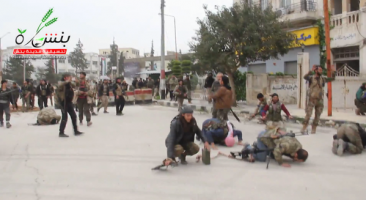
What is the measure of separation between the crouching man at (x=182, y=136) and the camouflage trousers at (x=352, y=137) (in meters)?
2.62

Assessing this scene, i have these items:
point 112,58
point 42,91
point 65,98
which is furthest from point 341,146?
point 112,58

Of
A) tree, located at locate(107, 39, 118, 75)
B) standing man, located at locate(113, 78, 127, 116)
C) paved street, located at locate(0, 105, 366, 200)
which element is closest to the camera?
paved street, located at locate(0, 105, 366, 200)

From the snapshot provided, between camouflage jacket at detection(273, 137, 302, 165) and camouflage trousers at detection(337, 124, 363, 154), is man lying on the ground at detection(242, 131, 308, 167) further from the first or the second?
camouflage trousers at detection(337, 124, 363, 154)

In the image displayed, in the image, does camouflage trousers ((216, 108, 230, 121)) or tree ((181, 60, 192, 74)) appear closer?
camouflage trousers ((216, 108, 230, 121))

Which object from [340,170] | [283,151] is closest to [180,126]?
[283,151]

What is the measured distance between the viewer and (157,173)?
5.29m

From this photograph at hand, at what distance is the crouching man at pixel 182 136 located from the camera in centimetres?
539

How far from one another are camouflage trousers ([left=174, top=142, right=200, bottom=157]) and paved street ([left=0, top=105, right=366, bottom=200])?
230 millimetres

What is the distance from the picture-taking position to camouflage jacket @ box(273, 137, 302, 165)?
5520 mm

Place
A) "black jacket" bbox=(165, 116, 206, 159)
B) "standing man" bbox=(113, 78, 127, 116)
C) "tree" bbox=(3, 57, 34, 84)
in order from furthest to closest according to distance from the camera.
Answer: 1. "tree" bbox=(3, 57, 34, 84)
2. "standing man" bbox=(113, 78, 127, 116)
3. "black jacket" bbox=(165, 116, 206, 159)

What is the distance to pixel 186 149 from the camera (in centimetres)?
572

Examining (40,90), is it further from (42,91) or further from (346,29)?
(346,29)

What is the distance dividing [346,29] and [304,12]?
9.11 ft

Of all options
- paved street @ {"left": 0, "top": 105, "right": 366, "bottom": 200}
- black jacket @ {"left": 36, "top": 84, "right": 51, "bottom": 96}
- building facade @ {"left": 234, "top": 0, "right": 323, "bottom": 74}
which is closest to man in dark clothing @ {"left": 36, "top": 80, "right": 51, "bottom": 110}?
black jacket @ {"left": 36, "top": 84, "right": 51, "bottom": 96}
